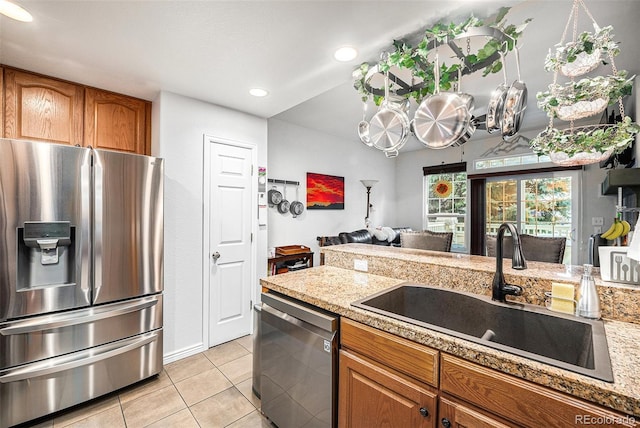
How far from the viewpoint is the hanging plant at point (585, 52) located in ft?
3.85

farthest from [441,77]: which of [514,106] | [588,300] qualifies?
[588,300]

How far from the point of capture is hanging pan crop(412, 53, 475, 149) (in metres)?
1.50

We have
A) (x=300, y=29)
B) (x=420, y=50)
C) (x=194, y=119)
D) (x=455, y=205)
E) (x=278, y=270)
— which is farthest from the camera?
(x=455, y=205)

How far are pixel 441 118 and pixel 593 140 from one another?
2.43ft

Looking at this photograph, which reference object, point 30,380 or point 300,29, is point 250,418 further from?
point 300,29

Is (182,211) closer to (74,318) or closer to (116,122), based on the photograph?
(116,122)

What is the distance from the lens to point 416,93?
6.09 feet

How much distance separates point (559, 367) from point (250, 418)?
178cm

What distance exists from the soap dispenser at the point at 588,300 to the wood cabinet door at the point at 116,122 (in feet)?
10.5

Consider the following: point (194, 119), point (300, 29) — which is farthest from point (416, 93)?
point (194, 119)

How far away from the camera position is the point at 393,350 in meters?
1.09

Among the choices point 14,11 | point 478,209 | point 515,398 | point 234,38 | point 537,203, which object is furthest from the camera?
point 478,209

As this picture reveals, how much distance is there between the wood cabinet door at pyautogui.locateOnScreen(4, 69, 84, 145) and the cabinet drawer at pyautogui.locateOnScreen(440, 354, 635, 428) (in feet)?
9.90

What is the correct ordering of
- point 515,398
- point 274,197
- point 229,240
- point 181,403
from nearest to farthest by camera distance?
point 515,398 → point 181,403 → point 229,240 → point 274,197
